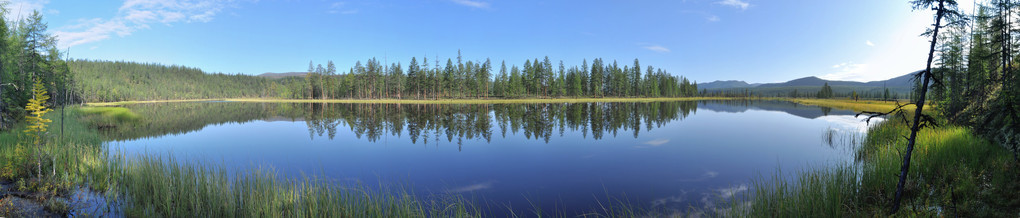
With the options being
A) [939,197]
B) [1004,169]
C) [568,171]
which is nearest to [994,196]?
[939,197]

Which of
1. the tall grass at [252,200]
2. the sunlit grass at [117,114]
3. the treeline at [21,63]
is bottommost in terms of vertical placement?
the tall grass at [252,200]

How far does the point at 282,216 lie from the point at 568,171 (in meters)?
9.44

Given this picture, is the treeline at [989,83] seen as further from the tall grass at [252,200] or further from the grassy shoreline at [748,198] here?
the tall grass at [252,200]

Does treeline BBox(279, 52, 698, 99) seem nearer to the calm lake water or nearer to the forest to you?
the forest

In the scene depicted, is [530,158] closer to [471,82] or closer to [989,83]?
[989,83]

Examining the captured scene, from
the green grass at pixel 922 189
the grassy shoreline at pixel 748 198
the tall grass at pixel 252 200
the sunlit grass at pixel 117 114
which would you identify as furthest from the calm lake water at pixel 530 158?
the sunlit grass at pixel 117 114

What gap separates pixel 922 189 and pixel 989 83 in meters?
16.2

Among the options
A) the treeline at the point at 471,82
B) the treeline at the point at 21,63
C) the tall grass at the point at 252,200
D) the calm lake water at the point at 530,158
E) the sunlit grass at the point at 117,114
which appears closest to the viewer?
the tall grass at the point at 252,200

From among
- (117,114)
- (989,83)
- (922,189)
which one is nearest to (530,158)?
(922,189)

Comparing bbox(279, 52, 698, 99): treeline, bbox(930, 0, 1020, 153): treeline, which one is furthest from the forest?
bbox(930, 0, 1020, 153): treeline

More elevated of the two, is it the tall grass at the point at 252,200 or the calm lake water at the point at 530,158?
the tall grass at the point at 252,200

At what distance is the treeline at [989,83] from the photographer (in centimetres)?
865

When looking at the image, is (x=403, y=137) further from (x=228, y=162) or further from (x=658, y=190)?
(x=658, y=190)

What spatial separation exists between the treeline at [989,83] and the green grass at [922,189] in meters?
0.84
